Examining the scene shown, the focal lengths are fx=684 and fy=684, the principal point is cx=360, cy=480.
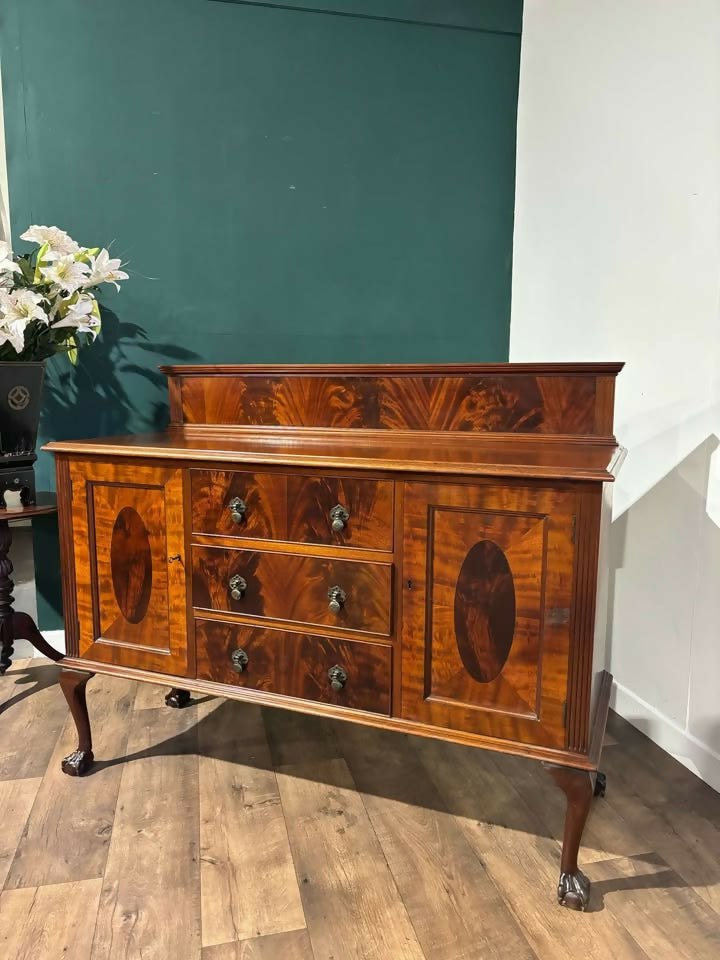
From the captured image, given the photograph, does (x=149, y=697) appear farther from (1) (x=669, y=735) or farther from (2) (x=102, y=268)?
(1) (x=669, y=735)

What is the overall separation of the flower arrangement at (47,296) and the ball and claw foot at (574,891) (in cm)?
180

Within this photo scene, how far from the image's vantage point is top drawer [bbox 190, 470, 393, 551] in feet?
4.66

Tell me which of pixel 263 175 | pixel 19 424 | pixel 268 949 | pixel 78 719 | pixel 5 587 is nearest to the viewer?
pixel 268 949

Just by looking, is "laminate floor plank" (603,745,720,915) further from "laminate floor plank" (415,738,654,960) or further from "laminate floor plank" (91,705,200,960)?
"laminate floor plank" (91,705,200,960)

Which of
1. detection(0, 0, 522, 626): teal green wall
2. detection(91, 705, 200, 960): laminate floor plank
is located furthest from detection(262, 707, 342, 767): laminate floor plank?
detection(0, 0, 522, 626): teal green wall

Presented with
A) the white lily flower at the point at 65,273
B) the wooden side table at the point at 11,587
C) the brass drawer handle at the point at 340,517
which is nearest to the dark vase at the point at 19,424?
the wooden side table at the point at 11,587

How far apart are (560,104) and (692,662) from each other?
177cm

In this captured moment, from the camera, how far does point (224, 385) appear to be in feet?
6.89

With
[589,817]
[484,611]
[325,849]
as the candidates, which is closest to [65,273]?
[484,611]

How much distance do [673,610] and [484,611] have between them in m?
0.80

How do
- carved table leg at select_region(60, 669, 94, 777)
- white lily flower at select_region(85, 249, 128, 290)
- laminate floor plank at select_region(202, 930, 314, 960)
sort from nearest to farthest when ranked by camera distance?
laminate floor plank at select_region(202, 930, 314, 960) < carved table leg at select_region(60, 669, 94, 777) < white lily flower at select_region(85, 249, 128, 290)

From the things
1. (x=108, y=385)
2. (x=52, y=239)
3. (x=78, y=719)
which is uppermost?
(x=52, y=239)

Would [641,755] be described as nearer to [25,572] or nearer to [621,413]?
[621,413]

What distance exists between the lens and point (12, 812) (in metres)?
1.61
